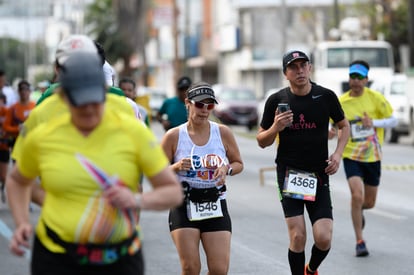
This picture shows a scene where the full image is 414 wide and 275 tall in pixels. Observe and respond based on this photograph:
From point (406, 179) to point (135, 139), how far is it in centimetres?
1535

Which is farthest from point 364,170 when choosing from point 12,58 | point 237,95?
point 12,58

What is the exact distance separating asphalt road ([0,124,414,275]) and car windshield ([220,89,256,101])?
77.0ft

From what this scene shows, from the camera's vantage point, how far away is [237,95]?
4412cm

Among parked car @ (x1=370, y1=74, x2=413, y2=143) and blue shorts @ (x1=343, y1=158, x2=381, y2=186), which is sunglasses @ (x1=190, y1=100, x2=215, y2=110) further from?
parked car @ (x1=370, y1=74, x2=413, y2=143)

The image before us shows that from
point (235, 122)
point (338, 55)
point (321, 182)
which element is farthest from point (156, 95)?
point (321, 182)

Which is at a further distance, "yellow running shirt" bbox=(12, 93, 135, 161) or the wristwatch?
the wristwatch

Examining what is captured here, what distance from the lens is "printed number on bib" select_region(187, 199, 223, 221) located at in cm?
798

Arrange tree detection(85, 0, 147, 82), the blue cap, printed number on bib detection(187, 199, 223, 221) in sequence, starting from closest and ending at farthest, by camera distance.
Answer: printed number on bib detection(187, 199, 223, 221) < the blue cap < tree detection(85, 0, 147, 82)

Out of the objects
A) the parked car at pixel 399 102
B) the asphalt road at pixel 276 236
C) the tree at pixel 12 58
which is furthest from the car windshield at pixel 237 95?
the tree at pixel 12 58

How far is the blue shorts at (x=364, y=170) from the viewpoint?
1133 centimetres

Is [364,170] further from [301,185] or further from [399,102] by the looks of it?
[399,102]

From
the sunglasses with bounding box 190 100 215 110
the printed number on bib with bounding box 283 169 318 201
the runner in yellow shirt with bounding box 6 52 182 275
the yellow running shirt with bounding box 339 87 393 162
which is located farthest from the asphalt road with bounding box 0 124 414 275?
the runner in yellow shirt with bounding box 6 52 182 275

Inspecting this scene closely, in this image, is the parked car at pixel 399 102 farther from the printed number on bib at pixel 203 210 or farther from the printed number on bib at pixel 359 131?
the printed number on bib at pixel 203 210

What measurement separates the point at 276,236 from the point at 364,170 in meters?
1.89
